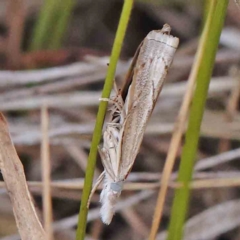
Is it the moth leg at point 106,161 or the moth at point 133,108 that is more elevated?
the moth at point 133,108

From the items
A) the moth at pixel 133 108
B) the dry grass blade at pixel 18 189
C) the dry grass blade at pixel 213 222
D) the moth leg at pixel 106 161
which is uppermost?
the moth at pixel 133 108

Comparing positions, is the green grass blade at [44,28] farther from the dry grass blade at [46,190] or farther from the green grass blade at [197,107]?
the green grass blade at [197,107]

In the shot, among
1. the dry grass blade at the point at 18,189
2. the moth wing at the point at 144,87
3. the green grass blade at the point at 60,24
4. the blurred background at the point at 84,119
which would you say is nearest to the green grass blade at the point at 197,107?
the moth wing at the point at 144,87

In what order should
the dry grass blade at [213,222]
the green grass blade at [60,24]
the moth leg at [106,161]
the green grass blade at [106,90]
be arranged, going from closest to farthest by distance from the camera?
the green grass blade at [106,90] → the moth leg at [106,161] → the dry grass blade at [213,222] → the green grass blade at [60,24]

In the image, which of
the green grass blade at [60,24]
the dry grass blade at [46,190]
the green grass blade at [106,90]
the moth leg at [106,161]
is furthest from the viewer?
the green grass blade at [60,24]

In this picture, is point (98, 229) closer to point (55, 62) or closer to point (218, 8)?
point (55, 62)

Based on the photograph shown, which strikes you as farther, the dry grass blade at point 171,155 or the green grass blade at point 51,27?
the green grass blade at point 51,27

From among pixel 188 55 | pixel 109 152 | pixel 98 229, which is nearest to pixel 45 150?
pixel 109 152

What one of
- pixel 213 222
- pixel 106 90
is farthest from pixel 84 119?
A: pixel 106 90
